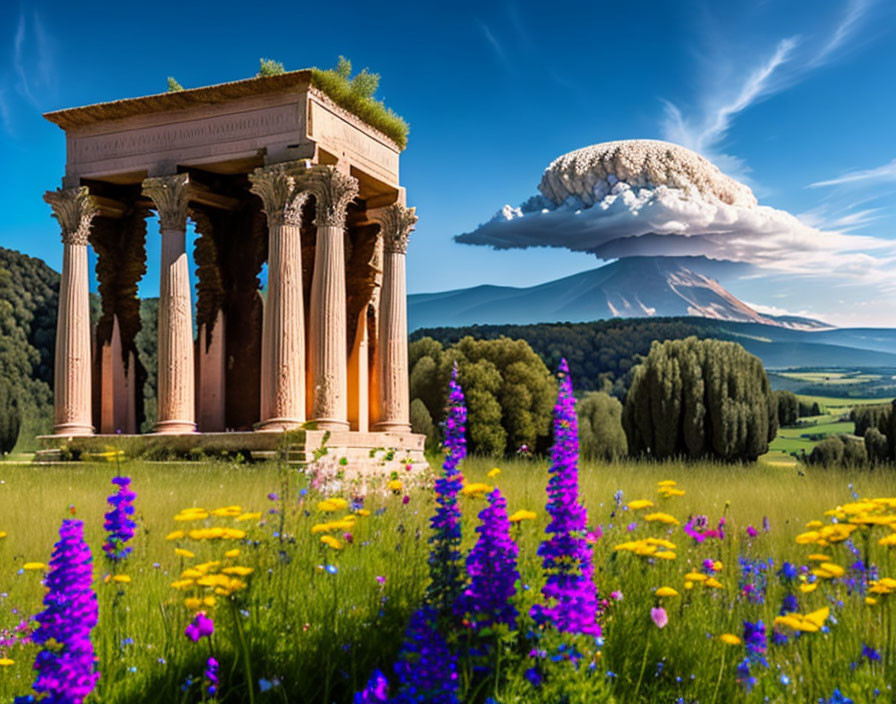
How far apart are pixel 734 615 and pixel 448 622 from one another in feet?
8.10

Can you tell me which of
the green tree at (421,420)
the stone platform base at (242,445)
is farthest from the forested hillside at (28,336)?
the stone platform base at (242,445)

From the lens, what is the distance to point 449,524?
5.09 meters

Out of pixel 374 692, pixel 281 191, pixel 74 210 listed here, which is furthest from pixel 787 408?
pixel 374 692

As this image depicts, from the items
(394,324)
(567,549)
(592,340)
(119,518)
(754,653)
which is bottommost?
(754,653)

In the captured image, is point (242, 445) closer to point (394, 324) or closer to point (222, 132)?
point (394, 324)

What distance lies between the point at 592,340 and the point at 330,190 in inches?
3058

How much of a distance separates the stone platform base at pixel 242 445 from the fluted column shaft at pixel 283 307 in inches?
30.3

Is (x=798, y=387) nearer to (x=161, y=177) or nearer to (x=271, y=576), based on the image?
(x=161, y=177)

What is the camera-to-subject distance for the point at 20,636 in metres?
7.23

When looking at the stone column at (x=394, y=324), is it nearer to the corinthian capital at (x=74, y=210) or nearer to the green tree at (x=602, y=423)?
the corinthian capital at (x=74, y=210)

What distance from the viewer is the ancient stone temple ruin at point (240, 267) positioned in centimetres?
2420

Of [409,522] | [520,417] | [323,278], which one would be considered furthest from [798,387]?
[409,522]

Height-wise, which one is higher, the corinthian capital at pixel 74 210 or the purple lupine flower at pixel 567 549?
the corinthian capital at pixel 74 210

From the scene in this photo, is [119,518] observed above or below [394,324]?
below
